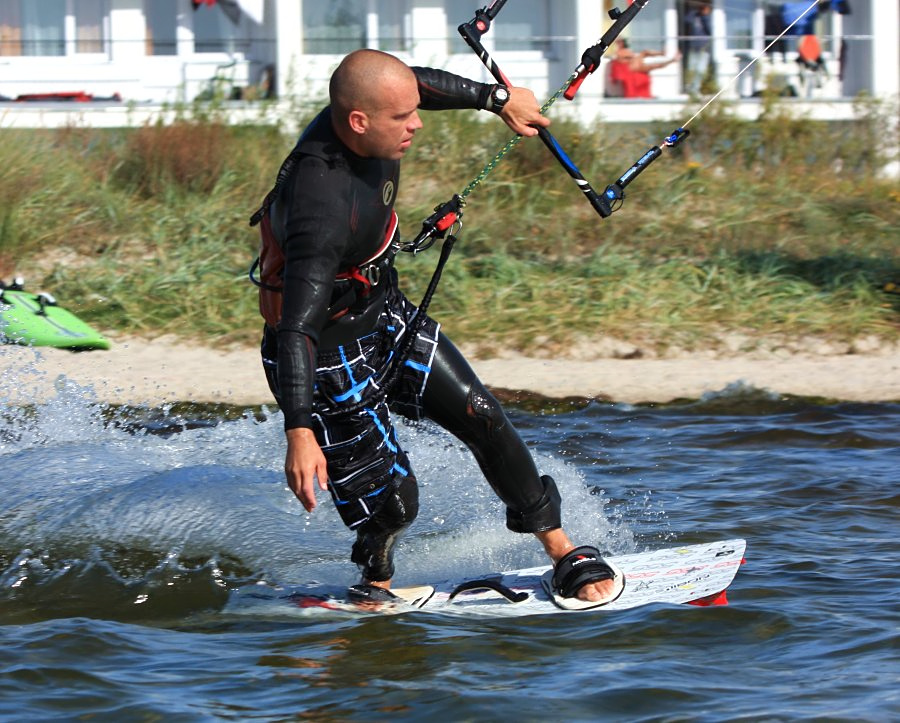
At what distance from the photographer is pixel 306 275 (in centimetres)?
382

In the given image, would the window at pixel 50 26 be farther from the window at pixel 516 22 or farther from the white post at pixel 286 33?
the window at pixel 516 22

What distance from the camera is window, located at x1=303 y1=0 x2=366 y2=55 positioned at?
1719 cm

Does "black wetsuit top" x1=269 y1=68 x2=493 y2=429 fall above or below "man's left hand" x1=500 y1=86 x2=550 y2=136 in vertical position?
below

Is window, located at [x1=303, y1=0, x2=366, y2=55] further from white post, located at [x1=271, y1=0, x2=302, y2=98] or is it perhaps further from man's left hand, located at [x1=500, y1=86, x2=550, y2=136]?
man's left hand, located at [x1=500, y1=86, x2=550, y2=136]

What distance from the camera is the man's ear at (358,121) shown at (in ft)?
12.8

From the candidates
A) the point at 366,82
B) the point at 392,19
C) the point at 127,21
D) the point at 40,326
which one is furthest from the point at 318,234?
the point at 127,21

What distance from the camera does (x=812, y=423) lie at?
315 inches

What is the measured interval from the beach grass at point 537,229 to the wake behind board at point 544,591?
538 centimetres

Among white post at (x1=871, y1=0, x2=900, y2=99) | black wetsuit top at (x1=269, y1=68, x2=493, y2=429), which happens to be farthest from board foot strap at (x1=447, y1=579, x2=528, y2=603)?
white post at (x1=871, y1=0, x2=900, y2=99)

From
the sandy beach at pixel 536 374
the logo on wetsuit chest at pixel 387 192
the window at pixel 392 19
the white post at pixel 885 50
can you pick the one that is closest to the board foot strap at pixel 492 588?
the logo on wetsuit chest at pixel 387 192

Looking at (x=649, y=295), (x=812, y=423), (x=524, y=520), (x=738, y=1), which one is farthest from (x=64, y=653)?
(x=738, y=1)

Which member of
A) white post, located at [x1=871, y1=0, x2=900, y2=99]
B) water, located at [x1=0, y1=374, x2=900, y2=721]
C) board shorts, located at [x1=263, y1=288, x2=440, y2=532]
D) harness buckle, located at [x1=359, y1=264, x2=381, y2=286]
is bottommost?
water, located at [x1=0, y1=374, x2=900, y2=721]

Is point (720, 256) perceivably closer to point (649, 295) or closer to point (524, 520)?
→ point (649, 295)

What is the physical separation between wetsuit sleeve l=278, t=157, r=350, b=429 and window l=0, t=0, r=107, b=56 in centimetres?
1455
